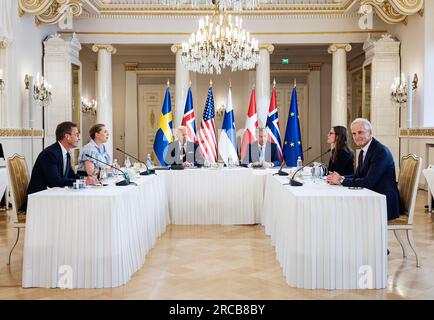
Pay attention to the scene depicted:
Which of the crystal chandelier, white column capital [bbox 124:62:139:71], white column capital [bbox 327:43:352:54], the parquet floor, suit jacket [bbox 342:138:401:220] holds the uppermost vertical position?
white column capital [bbox 124:62:139:71]

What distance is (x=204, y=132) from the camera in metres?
7.97

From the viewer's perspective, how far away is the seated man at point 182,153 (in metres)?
7.34

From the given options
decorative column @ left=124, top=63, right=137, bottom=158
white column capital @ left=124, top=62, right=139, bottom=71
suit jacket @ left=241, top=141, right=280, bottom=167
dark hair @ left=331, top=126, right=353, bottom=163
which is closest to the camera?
dark hair @ left=331, top=126, right=353, bottom=163

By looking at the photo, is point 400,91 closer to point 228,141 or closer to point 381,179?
point 228,141

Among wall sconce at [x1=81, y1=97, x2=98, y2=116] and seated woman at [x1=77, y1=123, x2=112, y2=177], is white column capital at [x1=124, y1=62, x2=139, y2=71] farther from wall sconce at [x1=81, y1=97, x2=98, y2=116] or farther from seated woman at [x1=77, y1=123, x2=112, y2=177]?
seated woman at [x1=77, y1=123, x2=112, y2=177]

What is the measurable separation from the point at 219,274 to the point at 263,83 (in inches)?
315

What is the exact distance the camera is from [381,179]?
442cm

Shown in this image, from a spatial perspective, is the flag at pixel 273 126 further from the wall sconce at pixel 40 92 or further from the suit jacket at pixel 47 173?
the wall sconce at pixel 40 92

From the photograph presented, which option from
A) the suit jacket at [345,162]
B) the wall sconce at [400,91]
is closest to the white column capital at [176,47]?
the wall sconce at [400,91]

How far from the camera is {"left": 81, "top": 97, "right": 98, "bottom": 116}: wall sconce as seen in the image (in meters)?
14.3

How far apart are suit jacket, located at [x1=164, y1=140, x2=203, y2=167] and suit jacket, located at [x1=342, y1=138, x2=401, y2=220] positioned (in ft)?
10.9

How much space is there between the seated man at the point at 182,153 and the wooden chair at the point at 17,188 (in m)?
2.72

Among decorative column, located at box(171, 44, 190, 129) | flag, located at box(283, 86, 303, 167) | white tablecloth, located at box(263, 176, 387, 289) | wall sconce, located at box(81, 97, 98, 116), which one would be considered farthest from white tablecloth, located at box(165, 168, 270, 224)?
wall sconce, located at box(81, 97, 98, 116)

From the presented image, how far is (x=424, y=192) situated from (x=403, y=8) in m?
3.69
